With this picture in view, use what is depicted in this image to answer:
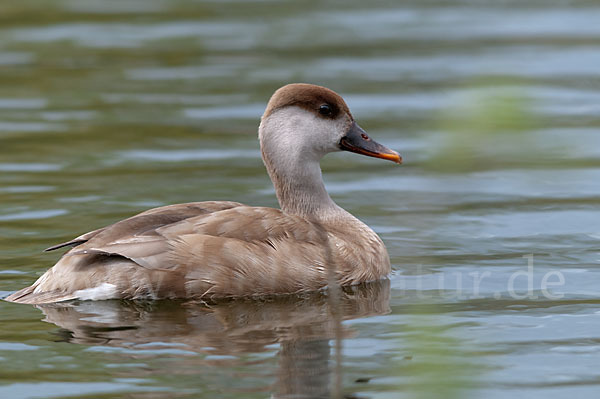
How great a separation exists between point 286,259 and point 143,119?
6.35 metres

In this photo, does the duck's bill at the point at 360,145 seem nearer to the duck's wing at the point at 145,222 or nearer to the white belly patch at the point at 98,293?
the duck's wing at the point at 145,222

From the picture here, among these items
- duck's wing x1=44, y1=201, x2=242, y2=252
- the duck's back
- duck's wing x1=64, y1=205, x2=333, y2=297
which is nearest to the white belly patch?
the duck's back

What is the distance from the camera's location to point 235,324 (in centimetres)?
670

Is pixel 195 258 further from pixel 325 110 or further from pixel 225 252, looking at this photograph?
pixel 325 110

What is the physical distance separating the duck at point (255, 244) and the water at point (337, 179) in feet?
0.48

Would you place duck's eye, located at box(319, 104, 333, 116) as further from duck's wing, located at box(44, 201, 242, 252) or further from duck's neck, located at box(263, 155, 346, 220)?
duck's wing, located at box(44, 201, 242, 252)

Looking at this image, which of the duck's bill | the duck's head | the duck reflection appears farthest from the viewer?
the duck's bill

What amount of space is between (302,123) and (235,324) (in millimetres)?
1963

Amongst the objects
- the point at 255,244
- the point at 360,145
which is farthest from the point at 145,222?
the point at 360,145

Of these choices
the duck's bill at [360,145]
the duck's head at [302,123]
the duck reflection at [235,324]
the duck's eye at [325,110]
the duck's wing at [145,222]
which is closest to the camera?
the duck reflection at [235,324]

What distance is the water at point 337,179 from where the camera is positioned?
5.17m

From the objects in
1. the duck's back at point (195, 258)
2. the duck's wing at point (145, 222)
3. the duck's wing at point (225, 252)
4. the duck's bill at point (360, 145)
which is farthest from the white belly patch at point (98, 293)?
the duck's bill at point (360, 145)

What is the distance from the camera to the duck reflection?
5980 millimetres

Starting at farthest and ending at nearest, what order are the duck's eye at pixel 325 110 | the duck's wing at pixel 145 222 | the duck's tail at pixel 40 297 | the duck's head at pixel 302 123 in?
the duck's eye at pixel 325 110, the duck's head at pixel 302 123, the duck's wing at pixel 145 222, the duck's tail at pixel 40 297
